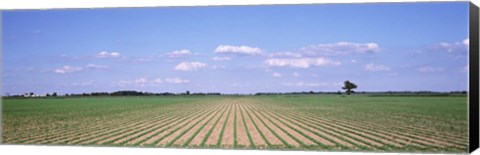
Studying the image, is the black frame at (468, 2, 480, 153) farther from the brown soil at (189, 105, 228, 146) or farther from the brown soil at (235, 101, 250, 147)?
the brown soil at (189, 105, 228, 146)

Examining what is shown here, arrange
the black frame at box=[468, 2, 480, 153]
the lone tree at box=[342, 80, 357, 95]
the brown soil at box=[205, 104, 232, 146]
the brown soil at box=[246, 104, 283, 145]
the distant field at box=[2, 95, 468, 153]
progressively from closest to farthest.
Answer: the black frame at box=[468, 2, 480, 153] → the distant field at box=[2, 95, 468, 153] → the lone tree at box=[342, 80, 357, 95] → the brown soil at box=[246, 104, 283, 145] → the brown soil at box=[205, 104, 232, 146]

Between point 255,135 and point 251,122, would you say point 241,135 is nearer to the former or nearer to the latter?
point 255,135

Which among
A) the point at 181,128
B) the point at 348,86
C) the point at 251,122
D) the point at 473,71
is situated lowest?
the point at 181,128

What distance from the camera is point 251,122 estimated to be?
16812mm

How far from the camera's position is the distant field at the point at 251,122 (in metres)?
14.8

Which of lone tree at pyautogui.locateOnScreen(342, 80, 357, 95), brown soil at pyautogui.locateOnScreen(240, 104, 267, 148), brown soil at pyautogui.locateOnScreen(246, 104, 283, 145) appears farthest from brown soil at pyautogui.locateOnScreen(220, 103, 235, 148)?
lone tree at pyautogui.locateOnScreen(342, 80, 357, 95)

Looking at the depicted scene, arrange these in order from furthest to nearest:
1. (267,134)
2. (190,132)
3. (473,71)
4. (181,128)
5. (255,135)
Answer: (181,128), (190,132), (267,134), (255,135), (473,71)

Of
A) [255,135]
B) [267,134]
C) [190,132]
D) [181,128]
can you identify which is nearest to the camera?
[255,135]

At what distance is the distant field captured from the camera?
14.8 meters

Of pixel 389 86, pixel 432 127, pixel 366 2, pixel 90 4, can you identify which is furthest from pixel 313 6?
pixel 90 4

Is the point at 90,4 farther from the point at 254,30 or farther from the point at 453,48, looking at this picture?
the point at 453,48

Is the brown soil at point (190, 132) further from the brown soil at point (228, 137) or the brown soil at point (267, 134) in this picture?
the brown soil at point (267, 134)

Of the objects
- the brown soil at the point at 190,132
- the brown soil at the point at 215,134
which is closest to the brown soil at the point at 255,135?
the brown soil at the point at 215,134

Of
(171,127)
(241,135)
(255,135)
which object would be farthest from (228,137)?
(171,127)
